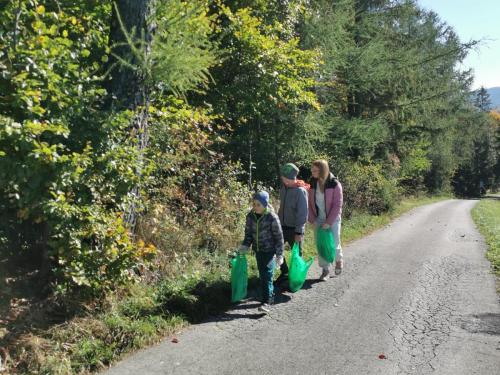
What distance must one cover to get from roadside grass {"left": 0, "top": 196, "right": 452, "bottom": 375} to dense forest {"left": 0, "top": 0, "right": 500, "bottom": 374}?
269 millimetres

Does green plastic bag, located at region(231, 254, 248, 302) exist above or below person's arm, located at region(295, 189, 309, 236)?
below

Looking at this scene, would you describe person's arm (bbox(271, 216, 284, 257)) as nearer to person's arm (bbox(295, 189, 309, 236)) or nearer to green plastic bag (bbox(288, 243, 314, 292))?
green plastic bag (bbox(288, 243, 314, 292))

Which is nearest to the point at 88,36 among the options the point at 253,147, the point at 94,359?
the point at 94,359

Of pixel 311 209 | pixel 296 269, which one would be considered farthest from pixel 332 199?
pixel 296 269

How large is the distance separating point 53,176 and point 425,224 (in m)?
15.3

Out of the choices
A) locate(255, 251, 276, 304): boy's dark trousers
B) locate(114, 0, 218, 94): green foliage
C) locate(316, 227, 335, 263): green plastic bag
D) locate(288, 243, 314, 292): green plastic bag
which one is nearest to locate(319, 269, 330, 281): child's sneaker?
locate(316, 227, 335, 263): green plastic bag

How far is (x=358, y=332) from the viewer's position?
18.0 ft

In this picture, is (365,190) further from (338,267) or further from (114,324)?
(114,324)

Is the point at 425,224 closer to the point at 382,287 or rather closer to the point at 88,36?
the point at 382,287

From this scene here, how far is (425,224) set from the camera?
17.1m

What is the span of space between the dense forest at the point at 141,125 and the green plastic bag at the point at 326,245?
5.86 ft

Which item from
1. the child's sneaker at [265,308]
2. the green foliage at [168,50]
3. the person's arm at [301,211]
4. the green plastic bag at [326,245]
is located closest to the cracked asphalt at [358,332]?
the child's sneaker at [265,308]

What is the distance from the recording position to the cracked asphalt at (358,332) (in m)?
4.58

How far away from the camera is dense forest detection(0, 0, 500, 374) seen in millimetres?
4594
